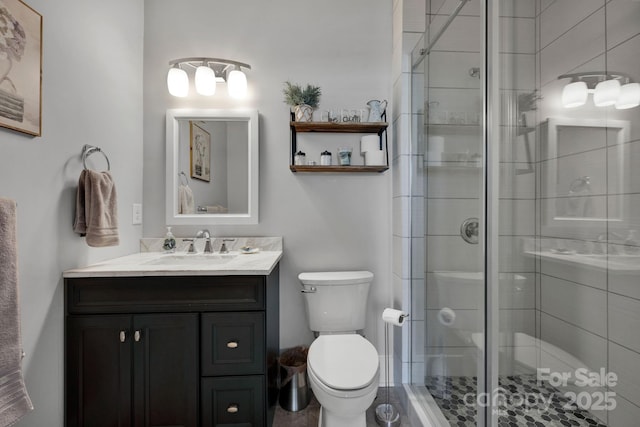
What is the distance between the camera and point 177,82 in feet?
6.54

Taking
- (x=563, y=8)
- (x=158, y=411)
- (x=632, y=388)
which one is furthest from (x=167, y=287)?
(x=563, y=8)

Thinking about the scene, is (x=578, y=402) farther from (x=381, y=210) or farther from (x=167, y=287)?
(x=167, y=287)

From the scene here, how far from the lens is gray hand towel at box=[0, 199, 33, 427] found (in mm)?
998

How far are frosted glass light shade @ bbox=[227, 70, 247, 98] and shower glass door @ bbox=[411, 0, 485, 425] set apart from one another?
1.06 m

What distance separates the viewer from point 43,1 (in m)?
1.30

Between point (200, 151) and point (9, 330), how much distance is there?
4.37 ft

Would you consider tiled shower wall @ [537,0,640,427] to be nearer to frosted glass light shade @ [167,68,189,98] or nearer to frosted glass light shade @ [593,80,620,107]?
frosted glass light shade @ [593,80,620,107]

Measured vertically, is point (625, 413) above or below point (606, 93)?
below

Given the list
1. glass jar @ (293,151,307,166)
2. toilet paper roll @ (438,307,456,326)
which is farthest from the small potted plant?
toilet paper roll @ (438,307,456,326)

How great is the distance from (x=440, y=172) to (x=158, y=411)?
1735 mm

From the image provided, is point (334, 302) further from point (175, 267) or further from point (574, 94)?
point (574, 94)

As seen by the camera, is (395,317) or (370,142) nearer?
(395,317)

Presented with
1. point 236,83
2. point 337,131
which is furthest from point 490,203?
point 236,83


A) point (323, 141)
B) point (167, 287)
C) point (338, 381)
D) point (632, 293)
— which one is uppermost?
point (323, 141)
